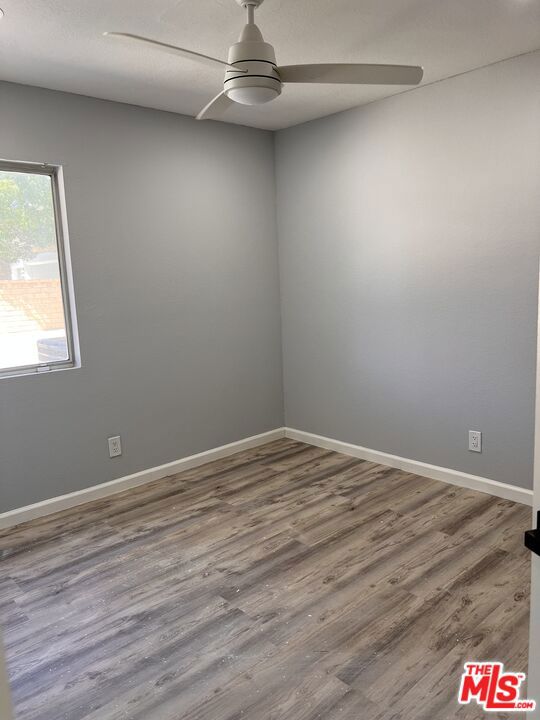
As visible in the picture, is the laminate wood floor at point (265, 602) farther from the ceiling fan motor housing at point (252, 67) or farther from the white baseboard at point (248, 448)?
the ceiling fan motor housing at point (252, 67)

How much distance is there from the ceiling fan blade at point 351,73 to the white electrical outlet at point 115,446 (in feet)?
7.99

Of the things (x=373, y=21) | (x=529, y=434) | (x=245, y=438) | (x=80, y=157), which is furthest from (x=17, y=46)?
(x=529, y=434)

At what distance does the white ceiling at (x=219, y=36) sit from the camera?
7.20 feet

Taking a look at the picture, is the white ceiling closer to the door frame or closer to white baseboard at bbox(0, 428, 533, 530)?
the door frame

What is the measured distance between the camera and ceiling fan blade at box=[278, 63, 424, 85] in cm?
200

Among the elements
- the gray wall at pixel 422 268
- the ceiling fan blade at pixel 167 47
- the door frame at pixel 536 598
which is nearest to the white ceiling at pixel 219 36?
the gray wall at pixel 422 268

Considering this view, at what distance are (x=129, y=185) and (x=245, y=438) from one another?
2.08 metres

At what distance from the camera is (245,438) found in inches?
171

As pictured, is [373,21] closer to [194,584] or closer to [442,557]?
[442,557]

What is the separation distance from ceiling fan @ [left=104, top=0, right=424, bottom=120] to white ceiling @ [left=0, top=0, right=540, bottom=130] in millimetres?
334

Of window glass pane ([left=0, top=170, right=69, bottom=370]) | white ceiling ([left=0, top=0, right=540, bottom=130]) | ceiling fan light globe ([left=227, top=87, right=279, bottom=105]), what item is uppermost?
white ceiling ([left=0, top=0, right=540, bottom=130])

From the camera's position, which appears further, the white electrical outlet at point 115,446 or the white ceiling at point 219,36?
the white electrical outlet at point 115,446

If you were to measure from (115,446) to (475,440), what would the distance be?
2299 millimetres

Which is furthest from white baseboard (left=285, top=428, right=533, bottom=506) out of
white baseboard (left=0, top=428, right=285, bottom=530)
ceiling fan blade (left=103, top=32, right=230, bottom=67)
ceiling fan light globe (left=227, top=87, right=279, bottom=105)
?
ceiling fan blade (left=103, top=32, right=230, bottom=67)
